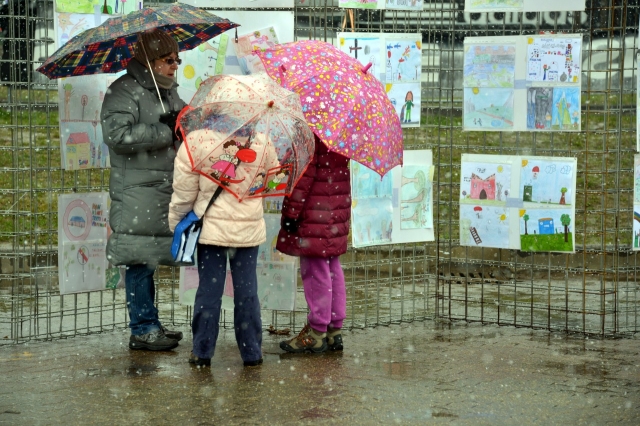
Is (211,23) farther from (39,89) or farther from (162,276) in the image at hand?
(162,276)

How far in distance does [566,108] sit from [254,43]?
2.28 meters

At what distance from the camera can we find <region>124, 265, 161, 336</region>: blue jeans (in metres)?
6.82

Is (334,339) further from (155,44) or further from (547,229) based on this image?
(155,44)

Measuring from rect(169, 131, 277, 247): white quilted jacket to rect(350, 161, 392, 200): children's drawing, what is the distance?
149 centimetres

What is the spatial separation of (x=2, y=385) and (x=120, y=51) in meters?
2.37

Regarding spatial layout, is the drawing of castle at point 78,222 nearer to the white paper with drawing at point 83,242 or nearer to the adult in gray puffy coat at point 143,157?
the white paper with drawing at point 83,242

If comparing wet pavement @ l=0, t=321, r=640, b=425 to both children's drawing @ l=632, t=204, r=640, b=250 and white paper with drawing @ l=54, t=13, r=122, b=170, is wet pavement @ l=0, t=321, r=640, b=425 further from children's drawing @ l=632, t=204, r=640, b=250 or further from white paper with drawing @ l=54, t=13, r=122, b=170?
white paper with drawing @ l=54, t=13, r=122, b=170

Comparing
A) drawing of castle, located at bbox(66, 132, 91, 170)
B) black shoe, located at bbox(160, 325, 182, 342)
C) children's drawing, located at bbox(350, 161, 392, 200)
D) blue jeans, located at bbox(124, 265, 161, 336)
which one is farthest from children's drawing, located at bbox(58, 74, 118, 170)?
children's drawing, located at bbox(350, 161, 392, 200)

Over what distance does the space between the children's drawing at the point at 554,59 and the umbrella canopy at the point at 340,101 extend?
1504 mm

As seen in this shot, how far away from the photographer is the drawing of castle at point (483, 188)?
7.67 meters

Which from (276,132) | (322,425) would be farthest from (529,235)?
(322,425)

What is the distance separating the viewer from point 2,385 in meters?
5.92

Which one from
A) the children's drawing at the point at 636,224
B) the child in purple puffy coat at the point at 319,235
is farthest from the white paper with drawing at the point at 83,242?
the children's drawing at the point at 636,224

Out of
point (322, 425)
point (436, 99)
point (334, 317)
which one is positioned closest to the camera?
point (322, 425)
